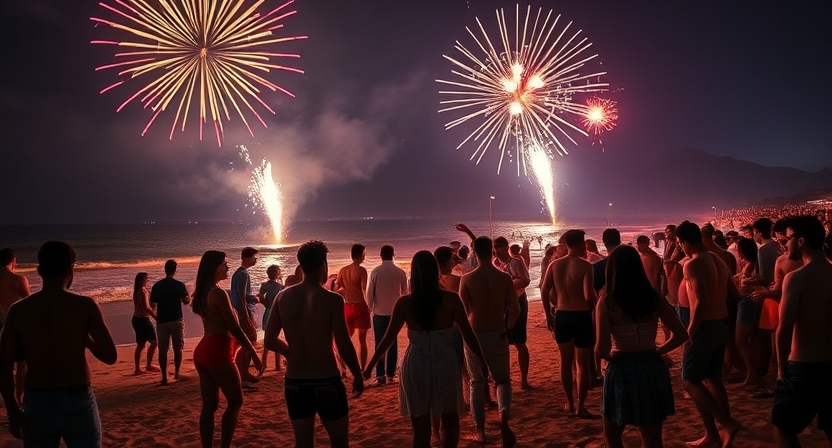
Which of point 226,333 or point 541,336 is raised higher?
point 226,333

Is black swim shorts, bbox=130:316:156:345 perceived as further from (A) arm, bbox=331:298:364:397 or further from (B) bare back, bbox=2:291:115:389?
(A) arm, bbox=331:298:364:397

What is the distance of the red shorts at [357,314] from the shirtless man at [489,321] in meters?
3.39

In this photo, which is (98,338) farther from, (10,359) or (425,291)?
(425,291)

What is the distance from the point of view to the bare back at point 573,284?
6.62 m

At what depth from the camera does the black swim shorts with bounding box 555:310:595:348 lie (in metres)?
6.65

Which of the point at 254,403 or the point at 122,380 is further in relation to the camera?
the point at 122,380

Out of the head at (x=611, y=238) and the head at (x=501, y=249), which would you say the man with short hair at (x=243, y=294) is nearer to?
the head at (x=501, y=249)

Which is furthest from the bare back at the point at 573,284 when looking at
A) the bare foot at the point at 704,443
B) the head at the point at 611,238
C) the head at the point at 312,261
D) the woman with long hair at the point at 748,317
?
the head at the point at 312,261

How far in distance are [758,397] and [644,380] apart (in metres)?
4.27

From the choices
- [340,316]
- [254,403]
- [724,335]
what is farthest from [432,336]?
[254,403]

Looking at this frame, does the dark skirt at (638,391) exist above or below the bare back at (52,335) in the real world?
below

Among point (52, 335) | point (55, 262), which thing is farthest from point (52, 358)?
point (55, 262)

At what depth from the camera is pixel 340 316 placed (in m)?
4.19

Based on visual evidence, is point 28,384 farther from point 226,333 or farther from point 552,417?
point 552,417
